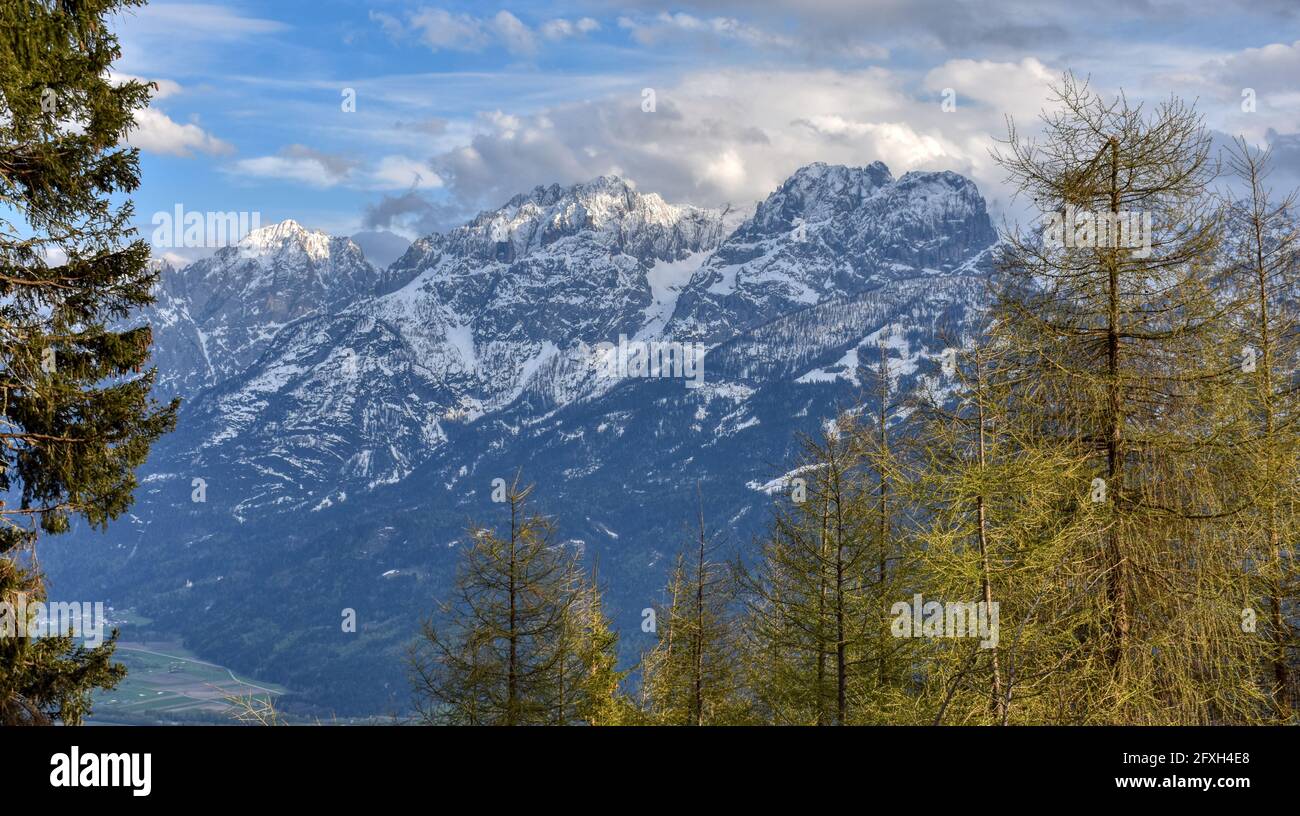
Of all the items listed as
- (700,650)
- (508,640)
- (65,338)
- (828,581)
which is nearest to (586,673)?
(700,650)

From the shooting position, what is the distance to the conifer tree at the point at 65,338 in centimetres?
1120

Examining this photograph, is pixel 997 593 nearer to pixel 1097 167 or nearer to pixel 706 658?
pixel 1097 167

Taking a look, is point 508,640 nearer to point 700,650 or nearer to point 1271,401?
point 700,650

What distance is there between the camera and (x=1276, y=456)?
10695mm

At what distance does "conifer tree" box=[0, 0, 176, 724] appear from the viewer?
11203mm

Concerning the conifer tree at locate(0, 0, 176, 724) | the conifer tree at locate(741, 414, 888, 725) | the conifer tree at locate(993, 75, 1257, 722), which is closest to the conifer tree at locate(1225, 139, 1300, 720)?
the conifer tree at locate(993, 75, 1257, 722)

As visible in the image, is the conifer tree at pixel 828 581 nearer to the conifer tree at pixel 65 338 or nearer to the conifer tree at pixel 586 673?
the conifer tree at pixel 586 673

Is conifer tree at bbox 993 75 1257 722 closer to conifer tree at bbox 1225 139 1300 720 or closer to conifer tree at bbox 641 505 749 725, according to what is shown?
conifer tree at bbox 1225 139 1300 720

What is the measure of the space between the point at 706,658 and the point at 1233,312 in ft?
63.5

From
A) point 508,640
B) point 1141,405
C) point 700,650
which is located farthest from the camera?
point 700,650

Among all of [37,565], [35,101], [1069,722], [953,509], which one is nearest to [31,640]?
[37,565]

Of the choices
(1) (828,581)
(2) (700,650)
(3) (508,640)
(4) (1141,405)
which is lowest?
(2) (700,650)

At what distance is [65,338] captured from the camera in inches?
461

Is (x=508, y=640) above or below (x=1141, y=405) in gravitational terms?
below
